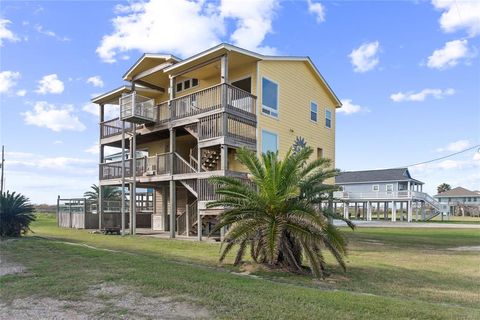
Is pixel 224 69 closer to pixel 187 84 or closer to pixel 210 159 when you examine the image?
pixel 210 159

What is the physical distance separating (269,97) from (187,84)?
5.71 m

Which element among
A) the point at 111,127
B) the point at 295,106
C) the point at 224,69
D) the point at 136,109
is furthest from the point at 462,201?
the point at 136,109

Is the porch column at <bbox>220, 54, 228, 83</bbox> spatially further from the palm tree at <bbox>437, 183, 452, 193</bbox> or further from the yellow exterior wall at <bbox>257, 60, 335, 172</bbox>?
the palm tree at <bbox>437, 183, 452, 193</bbox>

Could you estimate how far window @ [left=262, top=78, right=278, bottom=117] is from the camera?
765 inches

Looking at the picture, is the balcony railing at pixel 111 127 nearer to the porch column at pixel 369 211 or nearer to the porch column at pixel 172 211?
the porch column at pixel 172 211

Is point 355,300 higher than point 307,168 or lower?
lower

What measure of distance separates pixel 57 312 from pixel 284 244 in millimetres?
5156

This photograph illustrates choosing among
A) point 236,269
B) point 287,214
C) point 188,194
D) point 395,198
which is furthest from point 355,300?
point 395,198

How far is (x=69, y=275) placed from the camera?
27.3 ft

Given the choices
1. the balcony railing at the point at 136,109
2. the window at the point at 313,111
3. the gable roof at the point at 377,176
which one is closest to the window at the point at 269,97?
the window at the point at 313,111

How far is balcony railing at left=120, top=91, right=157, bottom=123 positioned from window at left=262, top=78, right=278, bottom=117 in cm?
591

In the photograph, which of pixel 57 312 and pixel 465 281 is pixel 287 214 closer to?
pixel 465 281

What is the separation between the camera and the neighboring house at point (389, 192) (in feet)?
166

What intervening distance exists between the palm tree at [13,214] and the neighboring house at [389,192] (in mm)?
39551
